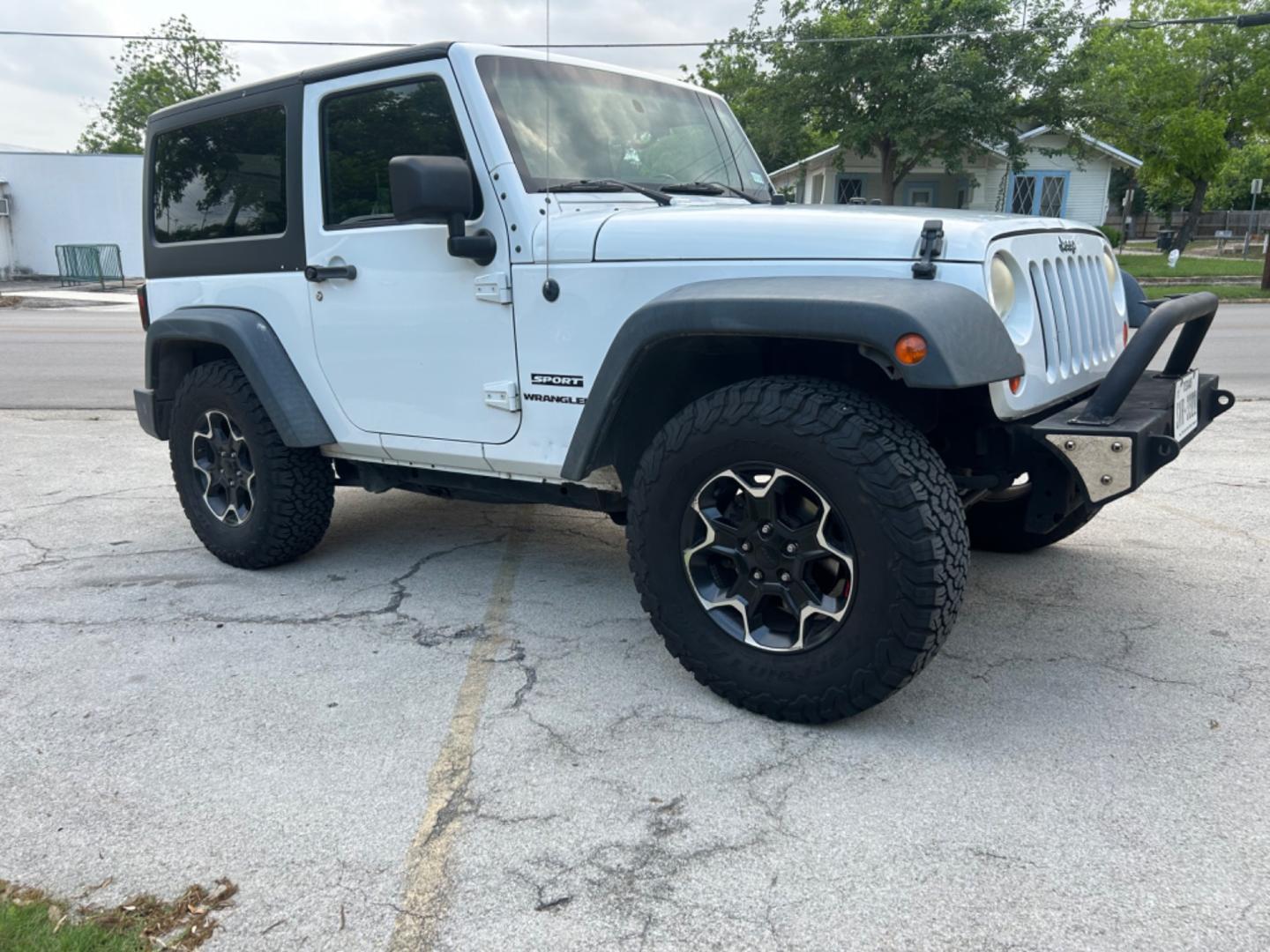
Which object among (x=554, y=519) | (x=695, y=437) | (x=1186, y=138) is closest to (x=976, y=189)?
(x=1186, y=138)

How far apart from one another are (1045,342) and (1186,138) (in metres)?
45.0

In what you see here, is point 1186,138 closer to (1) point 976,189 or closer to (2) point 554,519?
(1) point 976,189

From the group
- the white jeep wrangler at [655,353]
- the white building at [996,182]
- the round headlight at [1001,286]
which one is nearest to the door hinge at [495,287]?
the white jeep wrangler at [655,353]

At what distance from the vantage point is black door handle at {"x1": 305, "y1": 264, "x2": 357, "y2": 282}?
3.98m

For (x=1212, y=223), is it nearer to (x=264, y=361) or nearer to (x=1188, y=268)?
(x=1188, y=268)

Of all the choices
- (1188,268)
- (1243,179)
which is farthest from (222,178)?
(1243,179)

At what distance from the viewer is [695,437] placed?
9.99 ft

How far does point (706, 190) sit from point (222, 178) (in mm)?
2210

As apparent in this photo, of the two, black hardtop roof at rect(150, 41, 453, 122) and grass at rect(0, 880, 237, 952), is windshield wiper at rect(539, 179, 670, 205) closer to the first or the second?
black hardtop roof at rect(150, 41, 453, 122)

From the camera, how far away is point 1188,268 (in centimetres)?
2823

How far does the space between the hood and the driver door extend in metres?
0.33

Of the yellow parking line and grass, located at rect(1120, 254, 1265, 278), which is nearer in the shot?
the yellow parking line

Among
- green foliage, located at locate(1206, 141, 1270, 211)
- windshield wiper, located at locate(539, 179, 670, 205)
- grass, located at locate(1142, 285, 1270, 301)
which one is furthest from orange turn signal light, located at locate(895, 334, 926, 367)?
green foliage, located at locate(1206, 141, 1270, 211)

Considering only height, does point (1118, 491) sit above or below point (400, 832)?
above
